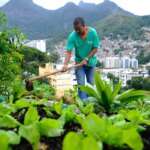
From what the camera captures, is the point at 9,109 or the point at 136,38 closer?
the point at 9,109

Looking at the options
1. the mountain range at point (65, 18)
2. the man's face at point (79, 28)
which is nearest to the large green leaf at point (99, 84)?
the man's face at point (79, 28)

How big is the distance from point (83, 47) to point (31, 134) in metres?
6.70

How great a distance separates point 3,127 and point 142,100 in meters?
0.91

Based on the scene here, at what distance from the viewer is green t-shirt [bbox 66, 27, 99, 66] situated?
7.87m

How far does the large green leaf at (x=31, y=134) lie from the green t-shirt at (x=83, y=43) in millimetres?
6497

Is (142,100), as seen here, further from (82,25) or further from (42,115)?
(82,25)

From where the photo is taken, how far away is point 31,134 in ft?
4.26

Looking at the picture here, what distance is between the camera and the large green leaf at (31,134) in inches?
50.7

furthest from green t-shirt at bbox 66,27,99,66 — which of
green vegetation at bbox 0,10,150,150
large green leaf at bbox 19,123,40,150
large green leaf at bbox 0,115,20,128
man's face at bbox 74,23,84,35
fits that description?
large green leaf at bbox 19,123,40,150

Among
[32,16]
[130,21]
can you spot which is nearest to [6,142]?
[130,21]

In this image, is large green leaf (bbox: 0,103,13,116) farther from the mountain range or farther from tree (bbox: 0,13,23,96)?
the mountain range

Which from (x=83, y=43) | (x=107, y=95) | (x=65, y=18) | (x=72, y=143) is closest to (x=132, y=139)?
(x=72, y=143)

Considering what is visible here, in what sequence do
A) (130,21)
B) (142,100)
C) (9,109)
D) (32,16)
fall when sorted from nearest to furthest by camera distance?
1. (9,109)
2. (142,100)
3. (130,21)
4. (32,16)

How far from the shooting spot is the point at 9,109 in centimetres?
Result: 160
